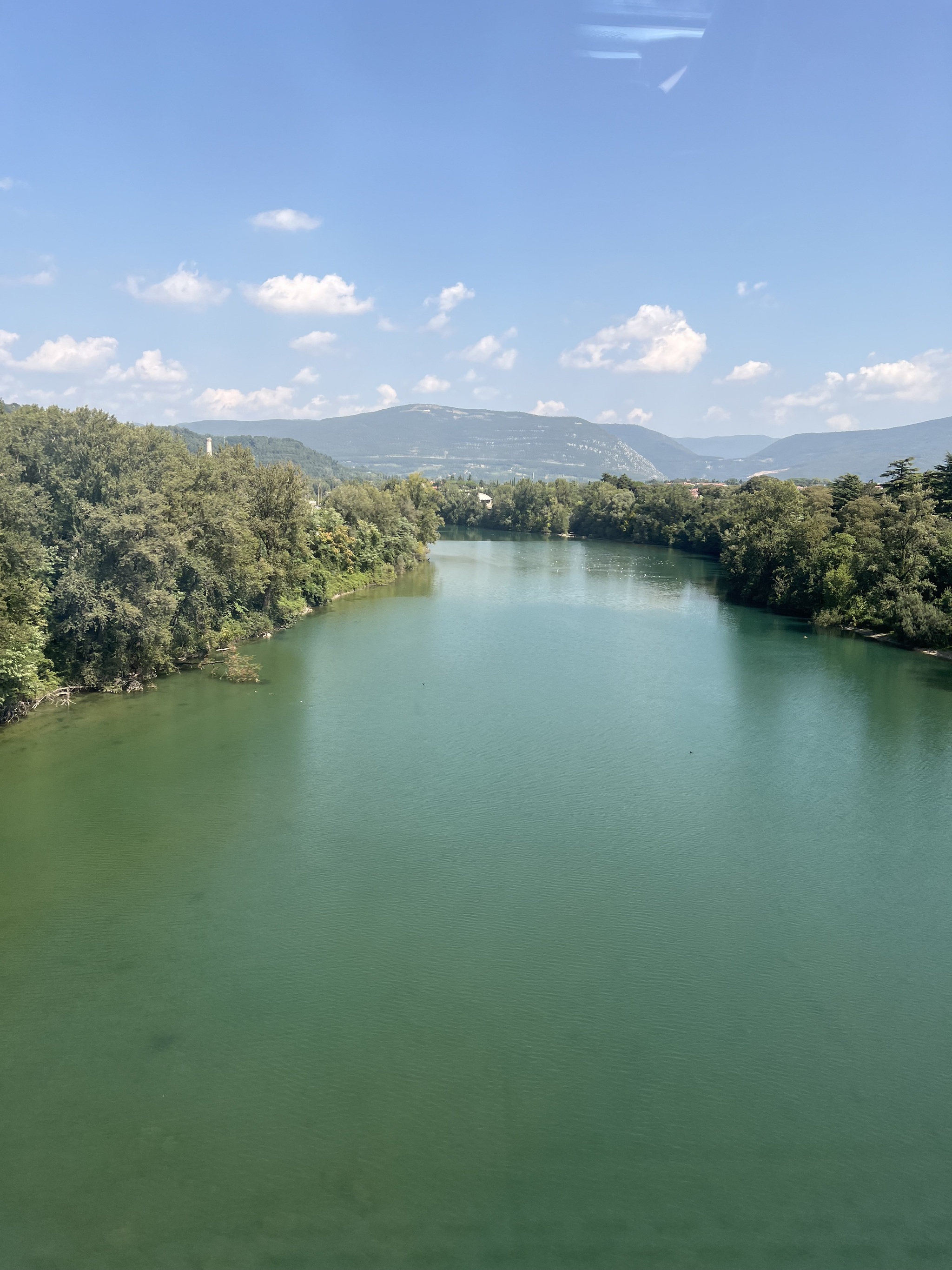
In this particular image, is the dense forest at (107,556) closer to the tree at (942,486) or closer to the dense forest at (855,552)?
the dense forest at (855,552)

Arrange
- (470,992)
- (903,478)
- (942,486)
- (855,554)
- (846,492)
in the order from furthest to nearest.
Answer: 1. (846,492)
2. (942,486)
3. (903,478)
4. (855,554)
5. (470,992)

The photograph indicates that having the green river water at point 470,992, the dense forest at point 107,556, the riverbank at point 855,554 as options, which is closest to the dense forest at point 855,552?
the riverbank at point 855,554

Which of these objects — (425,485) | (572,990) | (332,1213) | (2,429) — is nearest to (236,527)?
(2,429)

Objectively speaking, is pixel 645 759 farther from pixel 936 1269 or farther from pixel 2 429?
pixel 2 429

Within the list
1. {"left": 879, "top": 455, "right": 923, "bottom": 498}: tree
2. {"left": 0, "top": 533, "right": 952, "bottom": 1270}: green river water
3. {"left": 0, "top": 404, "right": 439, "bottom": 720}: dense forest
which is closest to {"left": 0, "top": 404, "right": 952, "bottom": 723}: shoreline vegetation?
{"left": 0, "top": 404, "right": 439, "bottom": 720}: dense forest

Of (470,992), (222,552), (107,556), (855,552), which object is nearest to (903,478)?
(855,552)

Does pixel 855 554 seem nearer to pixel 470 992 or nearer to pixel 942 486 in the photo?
pixel 942 486
